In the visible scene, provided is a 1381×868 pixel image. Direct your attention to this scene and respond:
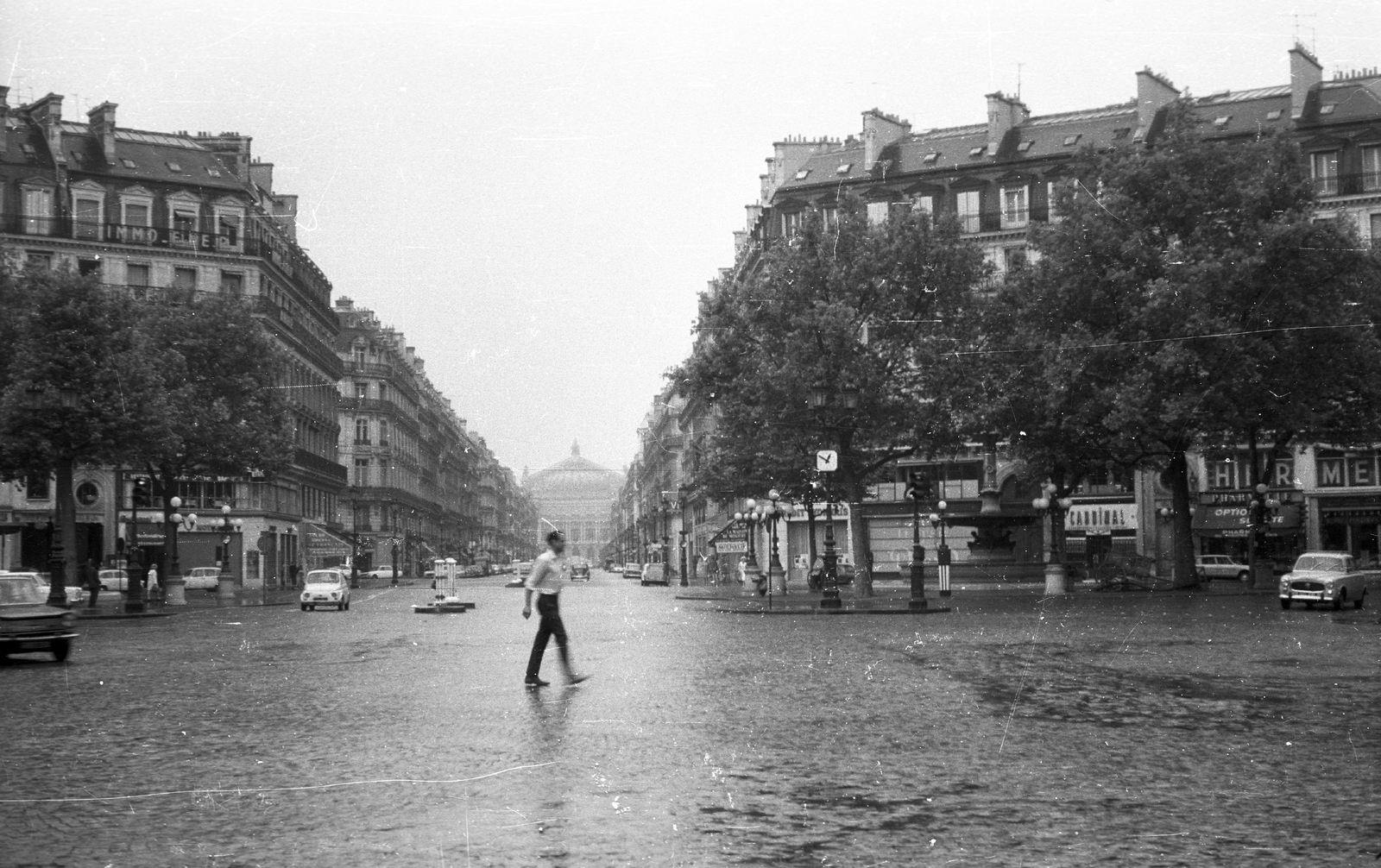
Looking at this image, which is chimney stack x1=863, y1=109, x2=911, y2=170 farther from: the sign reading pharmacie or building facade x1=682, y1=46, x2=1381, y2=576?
the sign reading pharmacie

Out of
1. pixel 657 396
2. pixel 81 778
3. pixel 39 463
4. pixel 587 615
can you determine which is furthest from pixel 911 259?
pixel 657 396

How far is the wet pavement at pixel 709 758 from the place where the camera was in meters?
8.18

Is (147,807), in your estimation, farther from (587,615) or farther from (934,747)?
(587,615)

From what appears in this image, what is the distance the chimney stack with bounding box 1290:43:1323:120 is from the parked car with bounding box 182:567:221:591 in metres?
54.2

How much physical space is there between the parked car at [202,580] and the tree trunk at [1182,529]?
43.1 m

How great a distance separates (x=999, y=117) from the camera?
255ft

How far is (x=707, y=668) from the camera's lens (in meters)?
20.1

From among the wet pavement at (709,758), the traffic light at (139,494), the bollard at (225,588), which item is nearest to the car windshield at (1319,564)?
the wet pavement at (709,758)

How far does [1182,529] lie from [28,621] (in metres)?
37.9

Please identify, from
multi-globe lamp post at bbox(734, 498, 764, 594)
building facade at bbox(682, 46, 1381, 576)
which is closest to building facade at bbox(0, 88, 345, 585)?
multi-globe lamp post at bbox(734, 498, 764, 594)

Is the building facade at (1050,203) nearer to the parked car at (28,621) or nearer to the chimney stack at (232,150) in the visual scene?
the chimney stack at (232,150)

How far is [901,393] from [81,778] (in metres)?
41.4

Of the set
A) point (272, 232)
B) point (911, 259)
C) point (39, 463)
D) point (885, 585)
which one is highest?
point (272, 232)

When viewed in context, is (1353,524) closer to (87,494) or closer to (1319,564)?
(1319,564)
